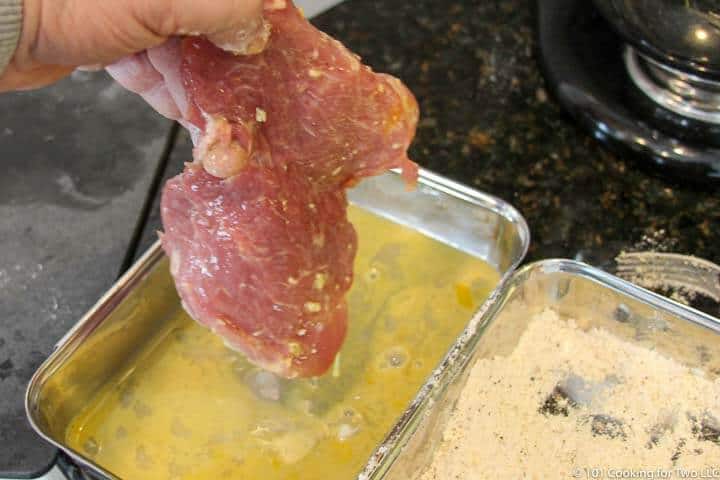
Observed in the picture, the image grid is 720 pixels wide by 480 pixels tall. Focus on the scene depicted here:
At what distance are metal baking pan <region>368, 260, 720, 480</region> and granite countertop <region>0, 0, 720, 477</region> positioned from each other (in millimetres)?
88

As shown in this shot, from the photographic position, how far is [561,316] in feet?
3.51

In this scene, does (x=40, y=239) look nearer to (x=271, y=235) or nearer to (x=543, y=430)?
(x=271, y=235)

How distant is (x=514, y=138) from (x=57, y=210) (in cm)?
72

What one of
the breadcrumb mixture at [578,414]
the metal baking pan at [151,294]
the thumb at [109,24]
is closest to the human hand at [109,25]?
the thumb at [109,24]

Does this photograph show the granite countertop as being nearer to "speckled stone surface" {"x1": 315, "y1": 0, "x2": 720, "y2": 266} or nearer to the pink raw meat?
"speckled stone surface" {"x1": 315, "y1": 0, "x2": 720, "y2": 266}

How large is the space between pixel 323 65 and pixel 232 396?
1.64 ft

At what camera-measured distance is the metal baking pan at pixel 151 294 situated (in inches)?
39.2

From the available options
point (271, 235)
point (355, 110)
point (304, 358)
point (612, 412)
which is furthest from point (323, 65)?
point (612, 412)

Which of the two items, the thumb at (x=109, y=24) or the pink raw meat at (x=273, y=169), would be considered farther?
the pink raw meat at (x=273, y=169)

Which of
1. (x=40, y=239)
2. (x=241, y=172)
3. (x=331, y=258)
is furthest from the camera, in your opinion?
(x=40, y=239)

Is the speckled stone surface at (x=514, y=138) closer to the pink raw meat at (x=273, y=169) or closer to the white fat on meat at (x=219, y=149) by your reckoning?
the pink raw meat at (x=273, y=169)

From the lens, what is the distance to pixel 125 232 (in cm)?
117

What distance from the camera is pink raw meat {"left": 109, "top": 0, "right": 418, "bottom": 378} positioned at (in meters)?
0.77

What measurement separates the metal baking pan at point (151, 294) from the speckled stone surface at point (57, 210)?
0.05 m
